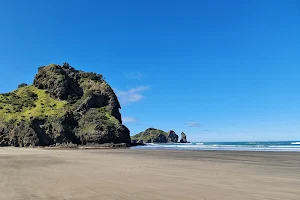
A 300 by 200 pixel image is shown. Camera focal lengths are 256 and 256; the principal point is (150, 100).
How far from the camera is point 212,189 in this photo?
1122 centimetres

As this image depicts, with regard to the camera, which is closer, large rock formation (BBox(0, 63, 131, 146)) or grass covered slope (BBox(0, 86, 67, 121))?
large rock formation (BBox(0, 63, 131, 146))

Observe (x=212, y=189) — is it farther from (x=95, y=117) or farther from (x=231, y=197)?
(x=95, y=117)

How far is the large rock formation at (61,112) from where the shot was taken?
10438 cm

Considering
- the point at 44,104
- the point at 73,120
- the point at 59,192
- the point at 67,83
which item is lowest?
the point at 59,192

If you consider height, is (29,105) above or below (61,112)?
above

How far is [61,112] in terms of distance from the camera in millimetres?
115312

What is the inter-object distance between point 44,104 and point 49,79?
20418mm

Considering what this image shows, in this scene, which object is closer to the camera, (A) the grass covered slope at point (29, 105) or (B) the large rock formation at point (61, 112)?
(B) the large rock formation at point (61, 112)

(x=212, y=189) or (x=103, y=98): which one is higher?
(x=103, y=98)

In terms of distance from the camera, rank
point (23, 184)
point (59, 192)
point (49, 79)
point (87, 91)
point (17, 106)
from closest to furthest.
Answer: point (59, 192)
point (23, 184)
point (17, 106)
point (87, 91)
point (49, 79)

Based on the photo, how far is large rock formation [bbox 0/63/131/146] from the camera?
10438 cm

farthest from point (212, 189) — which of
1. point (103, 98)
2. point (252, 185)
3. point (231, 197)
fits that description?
point (103, 98)

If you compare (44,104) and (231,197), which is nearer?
(231,197)

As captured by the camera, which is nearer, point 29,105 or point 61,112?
point 61,112
